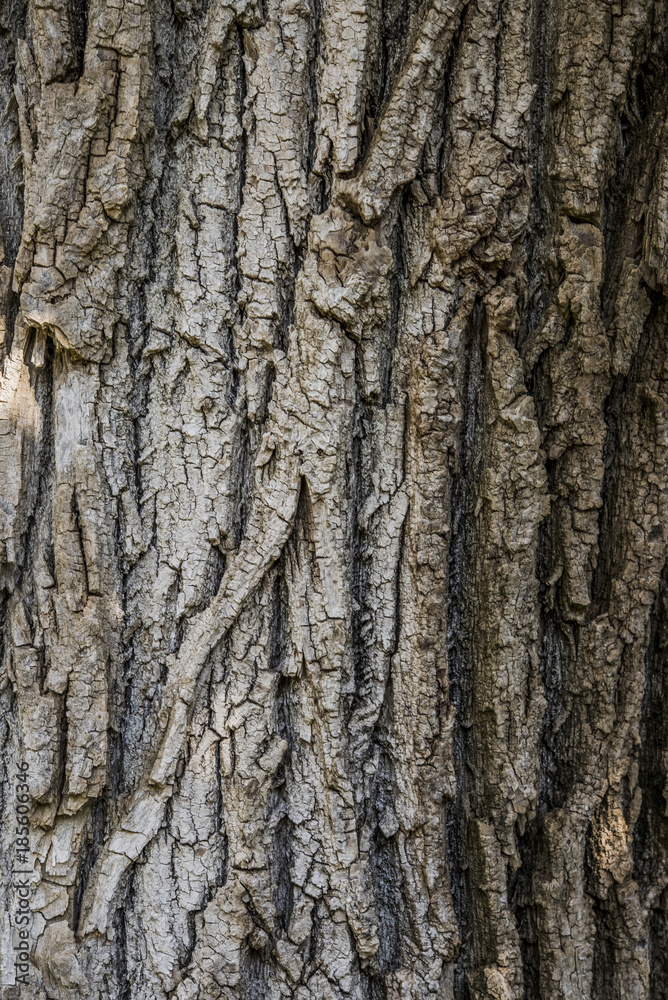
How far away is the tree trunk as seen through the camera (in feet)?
3.91

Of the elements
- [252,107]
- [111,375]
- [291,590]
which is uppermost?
[252,107]

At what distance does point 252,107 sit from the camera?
3.92ft

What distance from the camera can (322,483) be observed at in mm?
1196

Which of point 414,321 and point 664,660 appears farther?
point 664,660

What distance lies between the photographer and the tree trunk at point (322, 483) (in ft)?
3.91

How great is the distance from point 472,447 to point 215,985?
3.56 feet

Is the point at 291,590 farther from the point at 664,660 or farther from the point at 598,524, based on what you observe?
the point at 664,660

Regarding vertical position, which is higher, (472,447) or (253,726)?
(472,447)

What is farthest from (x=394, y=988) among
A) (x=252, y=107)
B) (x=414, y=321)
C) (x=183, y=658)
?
(x=252, y=107)

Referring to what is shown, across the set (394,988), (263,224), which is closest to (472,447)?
(263,224)

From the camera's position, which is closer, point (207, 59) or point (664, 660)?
point (207, 59)

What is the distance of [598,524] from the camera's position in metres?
1.29

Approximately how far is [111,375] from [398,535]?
24.4 inches

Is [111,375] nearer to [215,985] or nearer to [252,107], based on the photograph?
[252,107]
